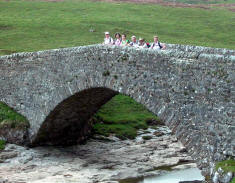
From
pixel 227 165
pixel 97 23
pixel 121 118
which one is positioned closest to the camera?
pixel 227 165

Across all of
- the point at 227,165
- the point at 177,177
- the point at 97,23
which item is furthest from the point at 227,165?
the point at 97,23

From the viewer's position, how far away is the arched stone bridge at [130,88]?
57.4 ft

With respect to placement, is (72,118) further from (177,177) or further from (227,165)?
(227,165)

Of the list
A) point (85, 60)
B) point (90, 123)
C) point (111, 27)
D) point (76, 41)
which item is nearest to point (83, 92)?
point (85, 60)

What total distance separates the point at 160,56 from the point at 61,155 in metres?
10.5

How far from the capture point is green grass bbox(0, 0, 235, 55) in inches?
→ 1896

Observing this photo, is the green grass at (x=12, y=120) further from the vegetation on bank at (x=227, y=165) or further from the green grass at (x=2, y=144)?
the vegetation on bank at (x=227, y=165)

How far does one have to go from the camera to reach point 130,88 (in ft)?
70.5

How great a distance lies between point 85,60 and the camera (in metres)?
24.4

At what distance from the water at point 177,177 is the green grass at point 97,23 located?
22552 mm

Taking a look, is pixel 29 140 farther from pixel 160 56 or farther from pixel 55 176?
pixel 160 56

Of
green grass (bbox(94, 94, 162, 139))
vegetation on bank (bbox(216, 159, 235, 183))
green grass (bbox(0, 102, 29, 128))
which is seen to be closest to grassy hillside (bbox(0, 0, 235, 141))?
green grass (bbox(94, 94, 162, 139))

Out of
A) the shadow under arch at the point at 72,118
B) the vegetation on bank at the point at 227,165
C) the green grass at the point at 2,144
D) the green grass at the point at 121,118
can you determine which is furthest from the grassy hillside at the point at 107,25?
the vegetation on bank at the point at 227,165

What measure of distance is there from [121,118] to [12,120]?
816 centimetres
